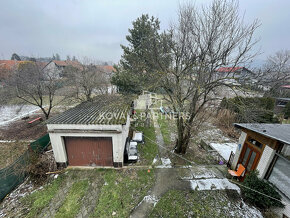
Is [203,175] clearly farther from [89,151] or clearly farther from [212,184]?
[89,151]

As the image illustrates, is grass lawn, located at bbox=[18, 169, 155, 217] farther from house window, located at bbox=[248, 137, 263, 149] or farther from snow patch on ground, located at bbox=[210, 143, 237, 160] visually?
snow patch on ground, located at bbox=[210, 143, 237, 160]

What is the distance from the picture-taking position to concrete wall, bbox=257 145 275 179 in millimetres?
4947

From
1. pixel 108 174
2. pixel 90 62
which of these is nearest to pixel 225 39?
pixel 108 174

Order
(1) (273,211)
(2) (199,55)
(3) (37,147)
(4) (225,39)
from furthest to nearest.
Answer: (3) (37,147), (2) (199,55), (4) (225,39), (1) (273,211)

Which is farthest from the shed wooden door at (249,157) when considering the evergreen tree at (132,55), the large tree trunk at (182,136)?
the evergreen tree at (132,55)

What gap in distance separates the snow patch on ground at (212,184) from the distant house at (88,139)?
4221 millimetres

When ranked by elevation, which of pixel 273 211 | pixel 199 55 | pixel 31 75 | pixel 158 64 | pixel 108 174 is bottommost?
pixel 108 174

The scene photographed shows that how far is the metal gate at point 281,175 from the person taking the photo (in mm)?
4469

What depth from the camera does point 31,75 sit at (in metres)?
12.0

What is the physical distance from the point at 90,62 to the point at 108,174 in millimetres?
15818

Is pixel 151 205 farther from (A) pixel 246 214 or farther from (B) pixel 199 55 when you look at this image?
(B) pixel 199 55

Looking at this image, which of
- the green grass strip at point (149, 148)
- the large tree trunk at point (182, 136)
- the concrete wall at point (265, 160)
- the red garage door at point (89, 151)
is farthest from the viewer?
the green grass strip at point (149, 148)

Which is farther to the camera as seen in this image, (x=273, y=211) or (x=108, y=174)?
(x=108, y=174)

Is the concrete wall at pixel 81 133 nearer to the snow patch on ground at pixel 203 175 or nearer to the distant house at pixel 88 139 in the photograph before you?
the distant house at pixel 88 139
